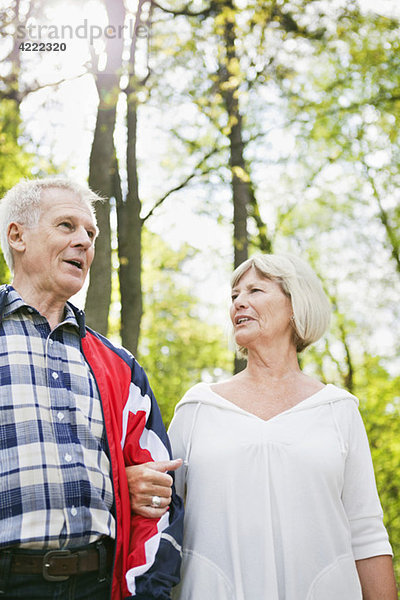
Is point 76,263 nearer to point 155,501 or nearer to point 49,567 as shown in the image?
point 155,501

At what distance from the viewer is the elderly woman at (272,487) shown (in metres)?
2.52

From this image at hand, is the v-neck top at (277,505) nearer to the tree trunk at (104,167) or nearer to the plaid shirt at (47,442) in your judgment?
the plaid shirt at (47,442)

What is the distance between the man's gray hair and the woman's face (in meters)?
0.84

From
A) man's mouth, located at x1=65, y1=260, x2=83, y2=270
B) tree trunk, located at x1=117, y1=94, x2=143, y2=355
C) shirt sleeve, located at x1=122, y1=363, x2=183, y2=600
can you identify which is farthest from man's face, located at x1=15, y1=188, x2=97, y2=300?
tree trunk, located at x1=117, y1=94, x2=143, y2=355

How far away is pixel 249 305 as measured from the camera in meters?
2.99

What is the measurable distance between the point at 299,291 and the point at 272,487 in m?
0.92

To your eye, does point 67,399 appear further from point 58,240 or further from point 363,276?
point 363,276

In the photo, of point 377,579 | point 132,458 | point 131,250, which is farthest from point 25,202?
point 131,250

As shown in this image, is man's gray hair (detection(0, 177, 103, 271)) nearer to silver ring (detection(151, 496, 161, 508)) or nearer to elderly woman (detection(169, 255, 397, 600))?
elderly woman (detection(169, 255, 397, 600))

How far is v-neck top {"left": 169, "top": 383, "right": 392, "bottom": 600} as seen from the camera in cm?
252

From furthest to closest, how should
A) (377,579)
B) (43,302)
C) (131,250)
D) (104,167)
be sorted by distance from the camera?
(131,250) → (104,167) → (377,579) → (43,302)

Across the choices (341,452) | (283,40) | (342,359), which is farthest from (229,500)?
Answer: (342,359)

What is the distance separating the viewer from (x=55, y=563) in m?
2.06

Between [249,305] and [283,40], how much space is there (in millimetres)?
4967
